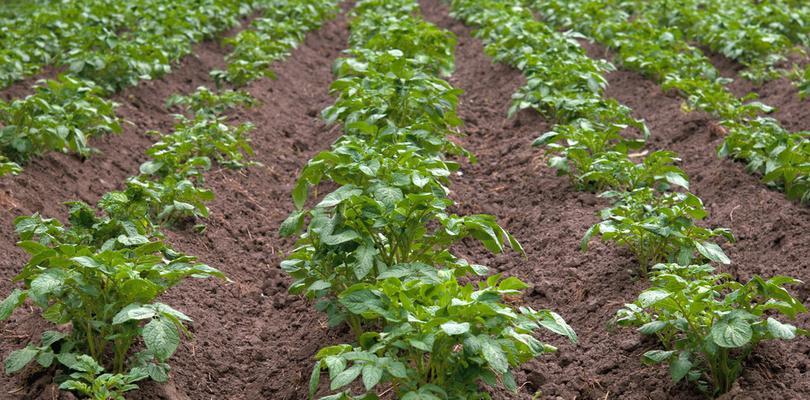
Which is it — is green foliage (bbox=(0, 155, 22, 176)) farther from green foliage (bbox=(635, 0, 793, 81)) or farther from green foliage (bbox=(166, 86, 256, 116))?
green foliage (bbox=(635, 0, 793, 81))

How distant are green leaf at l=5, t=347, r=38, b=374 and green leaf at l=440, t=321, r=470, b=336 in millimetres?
1708

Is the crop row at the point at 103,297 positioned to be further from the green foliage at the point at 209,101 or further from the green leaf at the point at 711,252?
the green foliage at the point at 209,101

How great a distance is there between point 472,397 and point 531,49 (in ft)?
18.5

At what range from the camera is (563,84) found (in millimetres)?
7402

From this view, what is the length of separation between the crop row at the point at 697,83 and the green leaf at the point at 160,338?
3657 mm

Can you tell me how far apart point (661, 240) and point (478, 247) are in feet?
4.46

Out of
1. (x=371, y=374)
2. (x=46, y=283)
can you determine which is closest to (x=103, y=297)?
(x=46, y=283)

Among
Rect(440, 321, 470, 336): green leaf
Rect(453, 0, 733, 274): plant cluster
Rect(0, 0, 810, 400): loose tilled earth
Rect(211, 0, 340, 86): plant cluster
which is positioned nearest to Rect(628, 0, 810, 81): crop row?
Rect(0, 0, 810, 400): loose tilled earth

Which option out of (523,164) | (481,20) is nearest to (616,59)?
(481,20)

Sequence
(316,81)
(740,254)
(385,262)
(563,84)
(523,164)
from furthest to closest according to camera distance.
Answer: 1. (316,81)
2. (563,84)
3. (523,164)
4. (740,254)
5. (385,262)

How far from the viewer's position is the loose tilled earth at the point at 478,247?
4.04m

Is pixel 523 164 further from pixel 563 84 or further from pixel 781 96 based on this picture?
pixel 781 96

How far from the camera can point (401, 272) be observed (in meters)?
3.75

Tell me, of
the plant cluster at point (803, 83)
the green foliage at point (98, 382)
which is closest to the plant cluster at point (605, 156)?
the plant cluster at point (803, 83)
